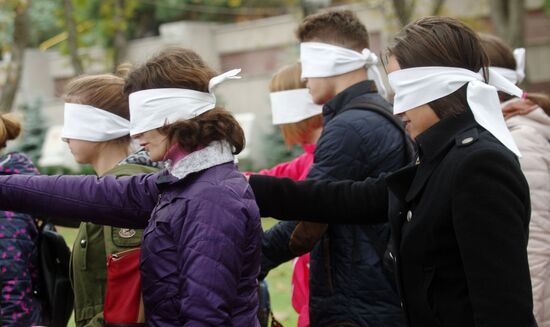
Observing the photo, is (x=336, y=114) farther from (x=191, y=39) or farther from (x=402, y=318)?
(x=191, y=39)

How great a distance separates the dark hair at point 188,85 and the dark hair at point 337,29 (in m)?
1.50

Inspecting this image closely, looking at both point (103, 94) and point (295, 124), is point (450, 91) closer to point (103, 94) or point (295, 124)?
point (103, 94)

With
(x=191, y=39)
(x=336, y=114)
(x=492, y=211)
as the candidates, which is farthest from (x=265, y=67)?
(x=492, y=211)

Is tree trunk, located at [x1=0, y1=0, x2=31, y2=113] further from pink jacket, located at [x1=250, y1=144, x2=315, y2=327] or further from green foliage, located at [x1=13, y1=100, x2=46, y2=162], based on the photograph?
pink jacket, located at [x1=250, y1=144, x2=315, y2=327]

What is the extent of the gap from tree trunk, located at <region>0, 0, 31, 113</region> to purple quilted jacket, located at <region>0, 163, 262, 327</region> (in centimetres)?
1220

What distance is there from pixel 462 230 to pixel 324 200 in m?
1.18

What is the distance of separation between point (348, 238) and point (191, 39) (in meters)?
19.7

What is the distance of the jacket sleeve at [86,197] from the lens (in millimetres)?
3311

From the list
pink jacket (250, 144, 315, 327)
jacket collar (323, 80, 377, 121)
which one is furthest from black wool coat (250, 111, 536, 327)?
pink jacket (250, 144, 315, 327)

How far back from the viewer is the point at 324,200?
13.0ft

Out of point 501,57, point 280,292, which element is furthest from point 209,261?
point 280,292

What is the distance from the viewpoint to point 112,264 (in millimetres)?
3465

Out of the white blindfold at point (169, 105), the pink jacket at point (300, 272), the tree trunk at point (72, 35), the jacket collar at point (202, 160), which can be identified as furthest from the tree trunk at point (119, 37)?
the jacket collar at point (202, 160)

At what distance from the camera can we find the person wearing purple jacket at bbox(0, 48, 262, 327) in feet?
9.93
